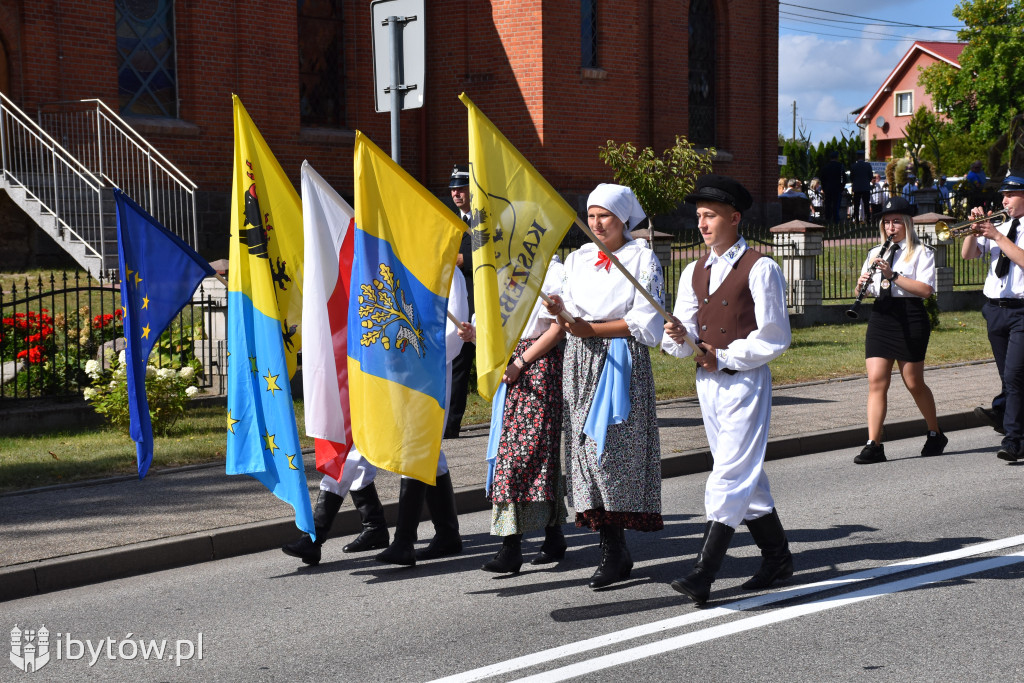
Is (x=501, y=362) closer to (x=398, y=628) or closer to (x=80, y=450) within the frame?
(x=398, y=628)

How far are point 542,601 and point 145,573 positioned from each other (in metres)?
2.34

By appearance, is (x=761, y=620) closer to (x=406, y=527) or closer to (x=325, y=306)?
(x=406, y=527)

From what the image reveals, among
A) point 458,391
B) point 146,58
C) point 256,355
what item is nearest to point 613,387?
point 256,355

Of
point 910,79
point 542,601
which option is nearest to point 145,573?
point 542,601

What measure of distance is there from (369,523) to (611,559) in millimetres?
1637

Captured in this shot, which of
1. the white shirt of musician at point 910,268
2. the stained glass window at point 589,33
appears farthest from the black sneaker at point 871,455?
the stained glass window at point 589,33

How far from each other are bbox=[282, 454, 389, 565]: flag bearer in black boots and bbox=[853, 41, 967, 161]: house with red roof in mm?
75174

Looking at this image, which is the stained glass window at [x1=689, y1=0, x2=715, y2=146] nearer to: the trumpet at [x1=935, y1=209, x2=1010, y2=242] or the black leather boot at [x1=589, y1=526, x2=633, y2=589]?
the trumpet at [x1=935, y1=209, x2=1010, y2=242]

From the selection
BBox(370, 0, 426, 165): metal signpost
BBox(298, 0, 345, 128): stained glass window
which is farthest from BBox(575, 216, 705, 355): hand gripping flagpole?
BBox(298, 0, 345, 128): stained glass window

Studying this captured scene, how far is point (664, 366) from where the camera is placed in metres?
14.1

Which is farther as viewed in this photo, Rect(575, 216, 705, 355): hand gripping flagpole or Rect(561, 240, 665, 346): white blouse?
Rect(561, 240, 665, 346): white blouse

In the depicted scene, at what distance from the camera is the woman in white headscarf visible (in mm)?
5555

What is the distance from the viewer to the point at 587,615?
5316 mm

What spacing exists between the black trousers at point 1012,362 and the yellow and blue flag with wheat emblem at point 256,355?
552 centimetres
